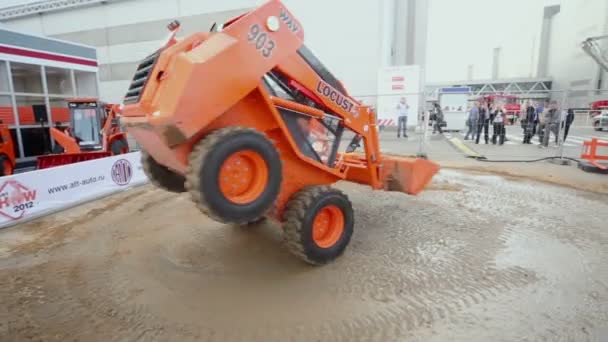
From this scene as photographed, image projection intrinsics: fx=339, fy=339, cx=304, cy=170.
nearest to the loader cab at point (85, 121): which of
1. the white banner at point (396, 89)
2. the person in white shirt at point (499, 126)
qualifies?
the white banner at point (396, 89)

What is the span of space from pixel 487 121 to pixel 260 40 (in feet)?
43.6

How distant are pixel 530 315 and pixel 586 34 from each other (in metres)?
42.7

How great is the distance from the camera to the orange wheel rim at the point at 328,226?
3678 mm

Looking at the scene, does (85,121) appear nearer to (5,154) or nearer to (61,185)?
(5,154)

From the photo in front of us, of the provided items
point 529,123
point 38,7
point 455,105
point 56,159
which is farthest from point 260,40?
point 38,7

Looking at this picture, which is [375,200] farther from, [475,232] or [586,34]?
[586,34]

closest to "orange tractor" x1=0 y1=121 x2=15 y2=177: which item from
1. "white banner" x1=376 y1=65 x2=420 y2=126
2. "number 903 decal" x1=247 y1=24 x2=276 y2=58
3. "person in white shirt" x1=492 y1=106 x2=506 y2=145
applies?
"number 903 decal" x1=247 y1=24 x2=276 y2=58

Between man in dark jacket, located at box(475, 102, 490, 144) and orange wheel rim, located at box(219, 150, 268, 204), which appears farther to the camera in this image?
man in dark jacket, located at box(475, 102, 490, 144)

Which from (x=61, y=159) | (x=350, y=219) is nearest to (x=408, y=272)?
(x=350, y=219)

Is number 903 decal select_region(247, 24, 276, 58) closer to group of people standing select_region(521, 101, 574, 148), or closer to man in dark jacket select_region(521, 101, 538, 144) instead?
group of people standing select_region(521, 101, 574, 148)

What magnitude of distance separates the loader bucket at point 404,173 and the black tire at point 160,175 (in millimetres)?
2647

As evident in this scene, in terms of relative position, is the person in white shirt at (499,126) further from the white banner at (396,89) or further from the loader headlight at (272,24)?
the loader headlight at (272,24)

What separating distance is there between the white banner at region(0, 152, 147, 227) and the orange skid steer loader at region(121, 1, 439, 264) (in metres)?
3.43

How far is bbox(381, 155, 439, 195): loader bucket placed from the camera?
4566mm
